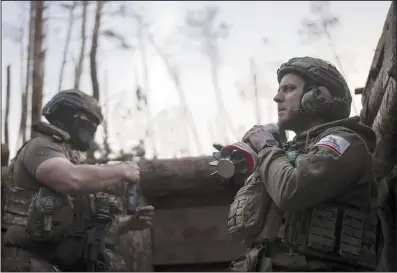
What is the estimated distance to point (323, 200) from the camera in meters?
2.79

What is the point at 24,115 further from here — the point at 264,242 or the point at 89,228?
the point at 264,242

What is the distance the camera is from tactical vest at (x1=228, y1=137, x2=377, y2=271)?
2758 millimetres

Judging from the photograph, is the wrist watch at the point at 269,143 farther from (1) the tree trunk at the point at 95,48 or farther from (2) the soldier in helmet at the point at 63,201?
(1) the tree trunk at the point at 95,48

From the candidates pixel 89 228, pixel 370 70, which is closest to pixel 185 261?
pixel 89 228

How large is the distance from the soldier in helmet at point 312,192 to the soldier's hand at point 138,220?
1.65 metres

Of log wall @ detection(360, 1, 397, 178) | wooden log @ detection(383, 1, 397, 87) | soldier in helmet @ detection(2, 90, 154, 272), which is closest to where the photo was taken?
wooden log @ detection(383, 1, 397, 87)

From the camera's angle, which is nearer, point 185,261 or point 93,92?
point 185,261

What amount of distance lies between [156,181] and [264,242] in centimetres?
255

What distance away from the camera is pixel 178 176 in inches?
211

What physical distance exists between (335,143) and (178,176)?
2.65 metres

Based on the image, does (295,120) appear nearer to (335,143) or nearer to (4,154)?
(335,143)

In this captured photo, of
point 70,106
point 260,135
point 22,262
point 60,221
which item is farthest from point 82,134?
point 260,135

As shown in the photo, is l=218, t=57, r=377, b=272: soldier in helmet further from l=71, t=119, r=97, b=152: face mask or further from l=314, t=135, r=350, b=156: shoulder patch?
l=71, t=119, r=97, b=152: face mask

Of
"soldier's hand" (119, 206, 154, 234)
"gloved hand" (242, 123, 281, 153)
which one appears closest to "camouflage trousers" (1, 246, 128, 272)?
"soldier's hand" (119, 206, 154, 234)
